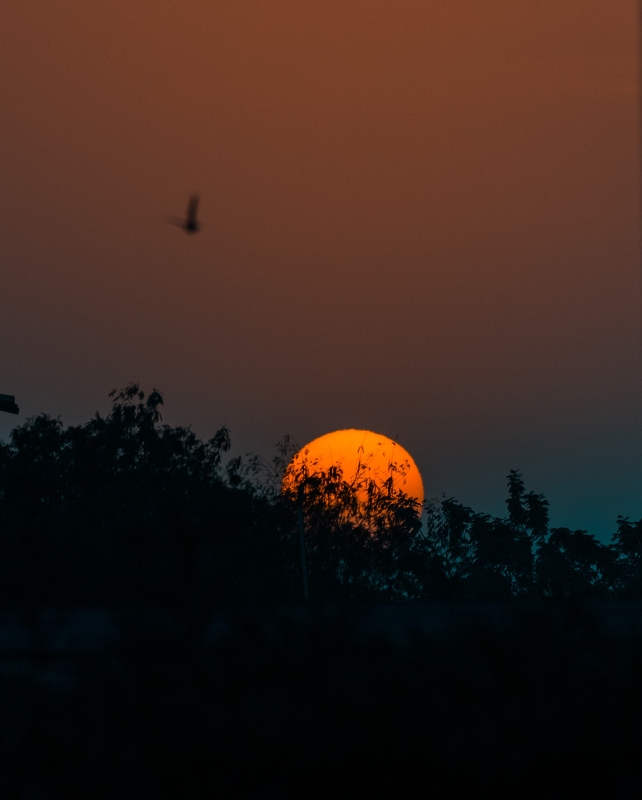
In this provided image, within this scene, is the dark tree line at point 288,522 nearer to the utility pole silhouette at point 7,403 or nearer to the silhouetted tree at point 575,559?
the silhouetted tree at point 575,559

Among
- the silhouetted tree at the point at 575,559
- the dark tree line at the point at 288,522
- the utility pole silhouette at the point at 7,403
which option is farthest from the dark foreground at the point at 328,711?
the silhouetted tree at the point at 575,559

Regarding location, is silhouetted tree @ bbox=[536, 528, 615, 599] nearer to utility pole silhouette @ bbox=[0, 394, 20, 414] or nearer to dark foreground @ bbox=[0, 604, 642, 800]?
utility pole silhouette @ bbox=[0, 394, 20, 414]

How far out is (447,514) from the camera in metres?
29.2

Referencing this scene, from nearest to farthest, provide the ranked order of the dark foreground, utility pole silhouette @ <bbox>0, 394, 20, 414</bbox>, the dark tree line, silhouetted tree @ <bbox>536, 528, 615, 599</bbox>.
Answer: the dark foreground < utility pole silhouette @ <bbox>0, 394, 20, 414</bbox> < the dark tree line < silhouetted tree @ <bbox>536, 528, 615, 599</bbox>

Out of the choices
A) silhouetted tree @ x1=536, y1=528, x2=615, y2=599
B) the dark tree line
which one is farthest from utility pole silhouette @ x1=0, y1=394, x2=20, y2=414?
silhouetted tree @ x1=536, y1=528, x2=615, y2=599

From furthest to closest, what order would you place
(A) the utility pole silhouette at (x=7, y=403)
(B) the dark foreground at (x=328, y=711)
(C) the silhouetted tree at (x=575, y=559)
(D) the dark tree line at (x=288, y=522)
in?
(C) the silhouetted tree at (x=575, y=559) → (D) the dark tree line at (x=288, y=522) → (A) the utility pole silhouette at (x=7, y=403) → (B) the dark foreground at (x=328, y=711)

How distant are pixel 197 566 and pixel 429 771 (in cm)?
153

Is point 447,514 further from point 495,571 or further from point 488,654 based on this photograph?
point 488,654

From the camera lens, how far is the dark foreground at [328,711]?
425cm

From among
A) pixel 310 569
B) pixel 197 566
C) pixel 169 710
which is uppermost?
pixel 310 569

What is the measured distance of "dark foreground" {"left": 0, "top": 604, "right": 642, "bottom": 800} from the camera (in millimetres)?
4250

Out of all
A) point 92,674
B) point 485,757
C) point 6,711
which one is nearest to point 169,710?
point 92,674

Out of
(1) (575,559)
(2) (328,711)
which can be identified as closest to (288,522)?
(1) (575,559)

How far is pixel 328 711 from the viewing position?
4.43 meters
